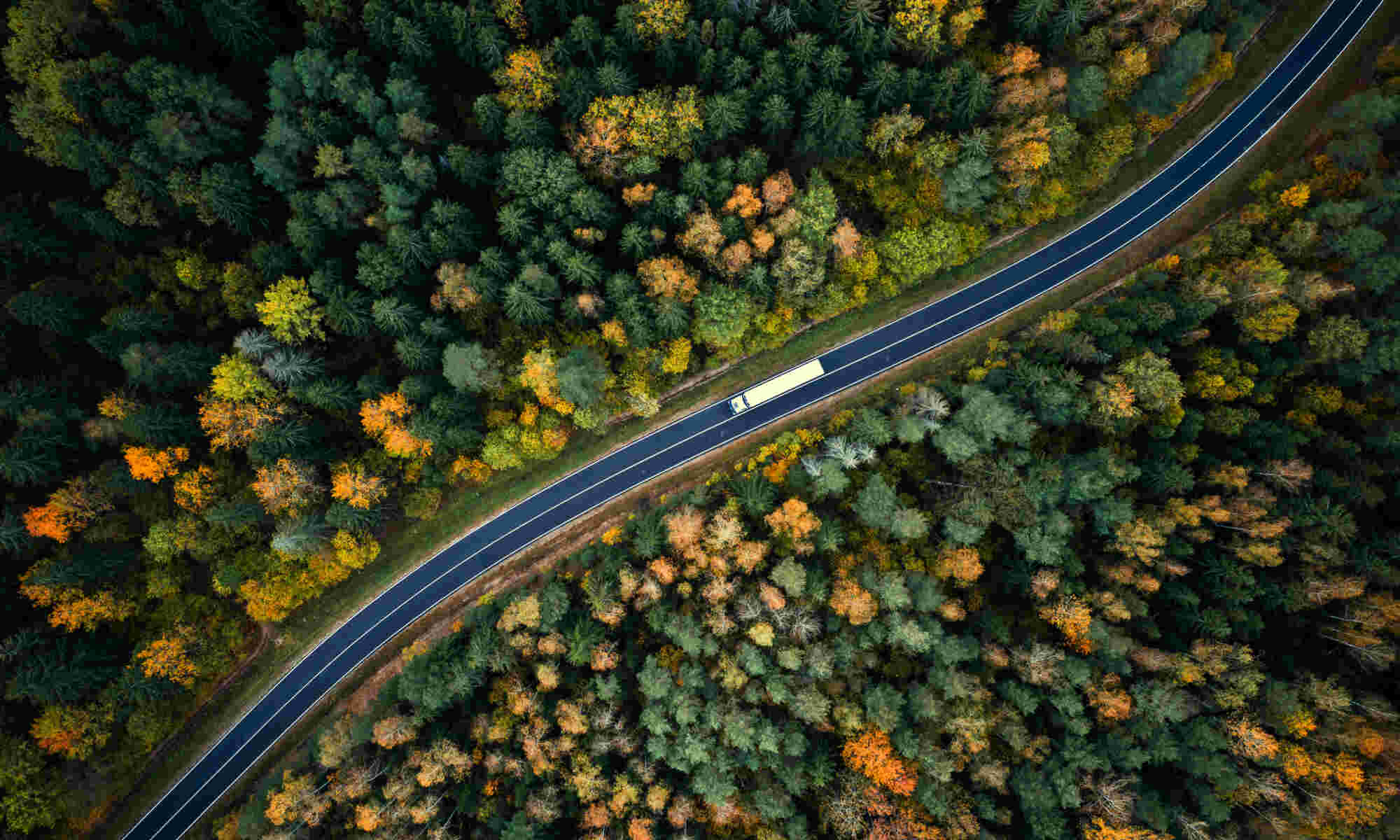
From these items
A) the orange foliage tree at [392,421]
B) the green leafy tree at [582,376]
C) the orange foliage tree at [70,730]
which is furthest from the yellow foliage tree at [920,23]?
the orange foliage tree at [70,730]

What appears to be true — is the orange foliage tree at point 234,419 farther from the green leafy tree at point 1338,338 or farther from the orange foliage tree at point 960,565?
the green leafy tree at point 1338,338

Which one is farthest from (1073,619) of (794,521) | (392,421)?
(392,421)

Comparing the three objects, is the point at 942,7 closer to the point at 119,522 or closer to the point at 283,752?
the point at 119,522

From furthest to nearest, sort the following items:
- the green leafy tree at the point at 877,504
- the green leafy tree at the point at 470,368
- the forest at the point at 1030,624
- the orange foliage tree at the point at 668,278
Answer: the orange foliage tree at the point at 668,278
the green leafy tree at the point at 470,368
the green leafy tree at the point at 877,504
the forest at the point at 1030,624

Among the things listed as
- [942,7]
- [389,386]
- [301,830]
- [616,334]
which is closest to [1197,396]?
[942,7]

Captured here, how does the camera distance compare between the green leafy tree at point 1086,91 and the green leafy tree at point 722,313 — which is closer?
the green leafy tree at point 1086,91

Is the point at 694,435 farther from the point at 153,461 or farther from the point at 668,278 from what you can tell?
the point at 153,461
